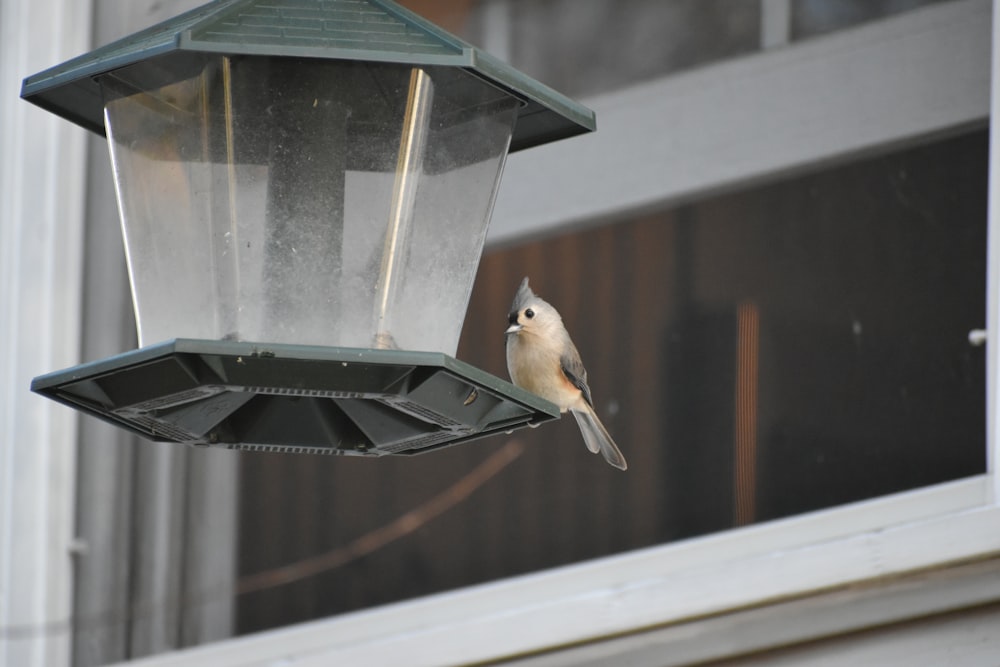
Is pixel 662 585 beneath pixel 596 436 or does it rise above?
beneath

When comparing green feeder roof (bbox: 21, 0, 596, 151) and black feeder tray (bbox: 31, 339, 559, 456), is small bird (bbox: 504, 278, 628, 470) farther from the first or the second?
green feeder roof (bbox: 21, 0, 596, 151)

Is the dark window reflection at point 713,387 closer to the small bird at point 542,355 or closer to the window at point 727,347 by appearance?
the window at point 727,347

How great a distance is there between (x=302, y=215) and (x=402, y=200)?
16 cm

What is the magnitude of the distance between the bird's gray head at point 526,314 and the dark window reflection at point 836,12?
150cm

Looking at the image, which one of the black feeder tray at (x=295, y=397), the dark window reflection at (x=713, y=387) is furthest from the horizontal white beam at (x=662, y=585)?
the black feeder tray at (x=295, y=397)

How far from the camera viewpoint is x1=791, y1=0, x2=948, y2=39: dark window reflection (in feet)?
14.7

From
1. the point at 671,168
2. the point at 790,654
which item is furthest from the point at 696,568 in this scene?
the point at 671,168

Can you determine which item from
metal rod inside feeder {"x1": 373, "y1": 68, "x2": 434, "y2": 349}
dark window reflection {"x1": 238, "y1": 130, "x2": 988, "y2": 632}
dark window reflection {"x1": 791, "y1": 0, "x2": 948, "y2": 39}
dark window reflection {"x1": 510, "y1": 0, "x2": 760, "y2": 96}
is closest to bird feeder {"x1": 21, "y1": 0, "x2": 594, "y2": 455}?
metal rod inside feeder {"x1": 373, "y1": 68, "x2": 434, "y2": 349}

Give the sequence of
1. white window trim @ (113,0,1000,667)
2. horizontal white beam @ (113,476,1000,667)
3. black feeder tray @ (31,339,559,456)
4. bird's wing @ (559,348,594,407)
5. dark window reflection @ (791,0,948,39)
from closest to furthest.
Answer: black feeder tray @ (31,339,559,456) → horizontal white beam @ (113,476,1000,667) → white window trim @ (113,0,1000,667) → bird's wing @ (559,348,594,407) → dark window reflection @ (791,0,948,39)

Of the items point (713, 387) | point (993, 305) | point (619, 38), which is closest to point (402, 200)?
point (993, 305)

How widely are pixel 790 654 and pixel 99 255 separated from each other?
2.95 meters

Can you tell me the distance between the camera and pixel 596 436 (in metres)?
4.12

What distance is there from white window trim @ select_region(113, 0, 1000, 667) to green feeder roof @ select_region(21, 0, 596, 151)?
1.78m

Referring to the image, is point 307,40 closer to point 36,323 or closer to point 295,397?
point 295,397
